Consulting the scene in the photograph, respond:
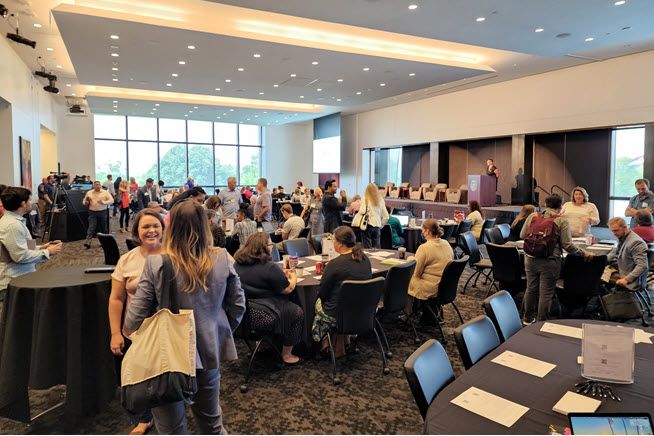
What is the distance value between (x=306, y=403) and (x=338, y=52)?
6.63m

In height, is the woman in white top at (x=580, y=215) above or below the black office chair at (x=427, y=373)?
above

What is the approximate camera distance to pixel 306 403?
3.19m

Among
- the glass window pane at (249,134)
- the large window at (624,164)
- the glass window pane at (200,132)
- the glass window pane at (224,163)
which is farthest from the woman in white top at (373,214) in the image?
the glass window pane at (249,134)

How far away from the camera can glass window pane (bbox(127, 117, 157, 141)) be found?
19634 mm

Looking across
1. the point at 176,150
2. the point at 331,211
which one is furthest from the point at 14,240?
the point at 176,150

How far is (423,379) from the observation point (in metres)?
1.84

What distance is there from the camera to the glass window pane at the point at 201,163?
20891 mm

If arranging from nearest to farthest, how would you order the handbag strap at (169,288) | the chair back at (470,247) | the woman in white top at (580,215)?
1. the handbag strap at (169,288)
2. the chair back at (470,247)
3. the woman in white top at (580,215)

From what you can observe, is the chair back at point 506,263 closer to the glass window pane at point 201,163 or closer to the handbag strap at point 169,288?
the handbag strap at point 169,288

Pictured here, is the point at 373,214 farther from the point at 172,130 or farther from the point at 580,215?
the point at 172,130

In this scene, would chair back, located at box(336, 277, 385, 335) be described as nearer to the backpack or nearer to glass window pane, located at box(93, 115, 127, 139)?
the backpack

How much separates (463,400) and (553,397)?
38 cm

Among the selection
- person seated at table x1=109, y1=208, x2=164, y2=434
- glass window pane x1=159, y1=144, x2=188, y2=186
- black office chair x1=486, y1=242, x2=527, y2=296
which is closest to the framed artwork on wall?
glass window pane x1=159, y1=144, x2=188, y2=186

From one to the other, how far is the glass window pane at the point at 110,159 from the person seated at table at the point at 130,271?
61.5ft
